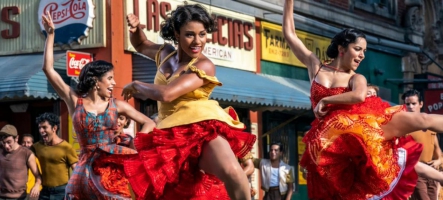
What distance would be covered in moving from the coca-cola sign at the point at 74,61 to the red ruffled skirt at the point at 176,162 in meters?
8.05

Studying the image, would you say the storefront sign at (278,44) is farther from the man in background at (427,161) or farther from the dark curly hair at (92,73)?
the dark curly hair at (92,73)

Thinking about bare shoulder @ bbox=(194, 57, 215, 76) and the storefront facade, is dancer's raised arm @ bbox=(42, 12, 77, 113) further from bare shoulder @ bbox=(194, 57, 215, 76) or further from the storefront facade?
the storefront facade

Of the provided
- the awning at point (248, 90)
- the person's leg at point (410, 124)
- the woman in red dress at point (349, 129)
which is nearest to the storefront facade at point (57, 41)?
the awning at point (248, 90)

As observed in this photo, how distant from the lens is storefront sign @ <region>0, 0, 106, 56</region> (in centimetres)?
1655

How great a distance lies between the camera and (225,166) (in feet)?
24.5

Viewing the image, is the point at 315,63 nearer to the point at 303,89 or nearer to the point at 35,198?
the point at 35,198

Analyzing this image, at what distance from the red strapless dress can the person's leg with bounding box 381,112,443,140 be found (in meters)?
0.06

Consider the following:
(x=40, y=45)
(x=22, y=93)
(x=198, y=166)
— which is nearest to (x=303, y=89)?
(x=40, y=45)

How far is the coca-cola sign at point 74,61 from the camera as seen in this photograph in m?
15.7

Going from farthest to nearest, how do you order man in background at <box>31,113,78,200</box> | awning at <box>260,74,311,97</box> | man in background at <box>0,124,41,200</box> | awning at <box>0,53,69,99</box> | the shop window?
the shop window, awning at <box>260,74,311,97</box>, awning at <box>0,53,69,99</box>, man in background at <box>0,124,41,200</box>, man in background at <box>31,113,78,200</box>

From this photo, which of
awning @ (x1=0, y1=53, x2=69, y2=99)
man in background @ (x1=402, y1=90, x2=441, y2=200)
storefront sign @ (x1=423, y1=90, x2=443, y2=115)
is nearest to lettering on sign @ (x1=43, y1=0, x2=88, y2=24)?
awning @ (x1=0, y1=53, x2=69, y2=99)

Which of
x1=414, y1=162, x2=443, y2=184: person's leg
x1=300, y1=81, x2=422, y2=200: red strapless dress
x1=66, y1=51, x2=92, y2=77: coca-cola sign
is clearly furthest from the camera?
x1=66, y1=51, x2=92, y2=77: coca-cola sign

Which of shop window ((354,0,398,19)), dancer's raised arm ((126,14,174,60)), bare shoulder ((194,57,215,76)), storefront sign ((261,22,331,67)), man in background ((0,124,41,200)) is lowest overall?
man in background ((0,124,41,200))

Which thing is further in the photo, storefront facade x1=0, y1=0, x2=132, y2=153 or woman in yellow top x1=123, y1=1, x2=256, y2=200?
storefront facade x1=0, y1=0, x2=132, y2=153
